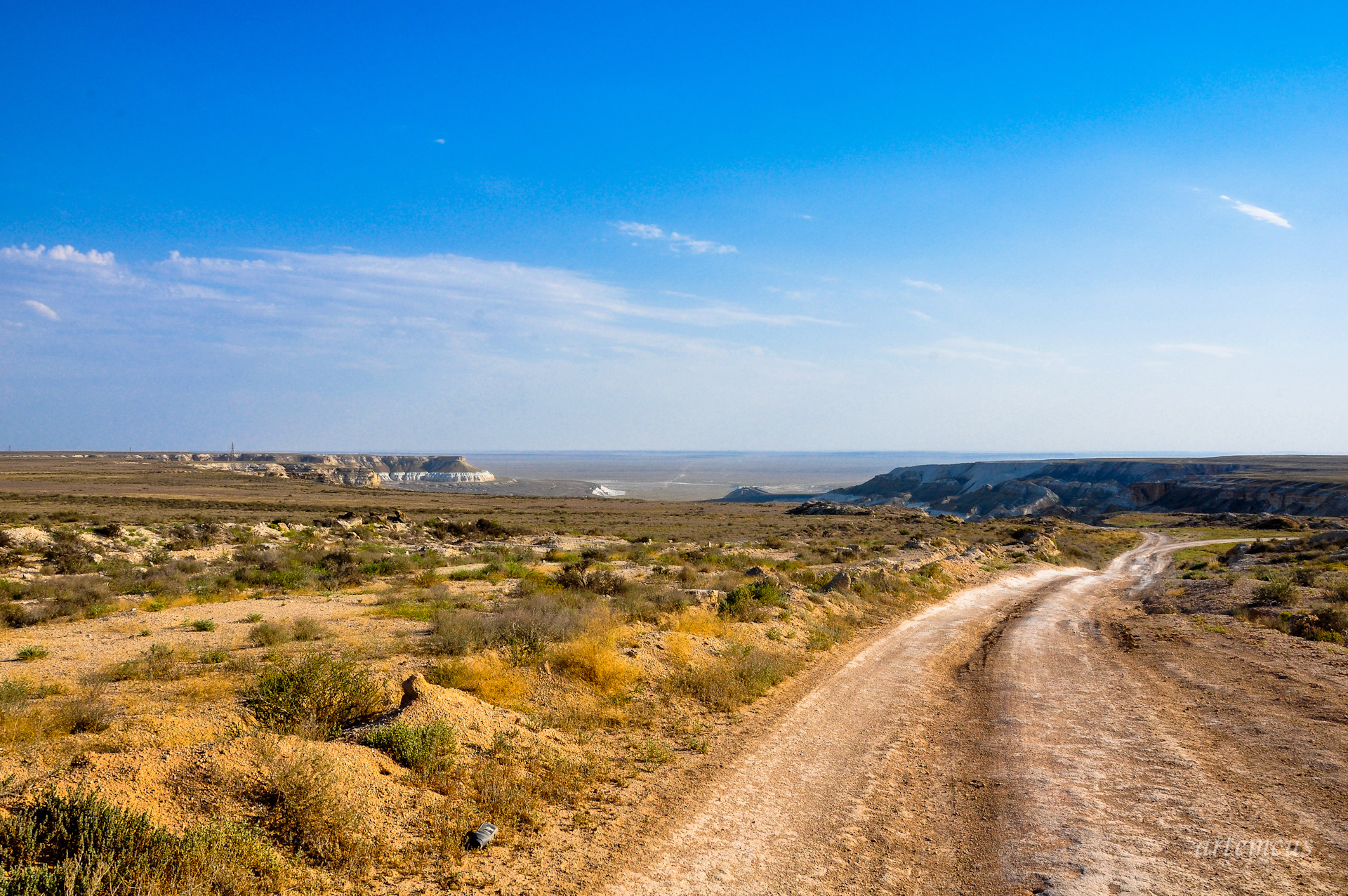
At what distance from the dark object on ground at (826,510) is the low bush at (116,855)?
246 feet

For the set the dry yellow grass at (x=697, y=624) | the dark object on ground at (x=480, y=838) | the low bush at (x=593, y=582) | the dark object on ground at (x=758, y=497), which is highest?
the dark object on ground at (x=480, y=838)

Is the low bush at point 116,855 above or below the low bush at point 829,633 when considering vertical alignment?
above

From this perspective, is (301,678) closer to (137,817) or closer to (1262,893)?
(137,817)

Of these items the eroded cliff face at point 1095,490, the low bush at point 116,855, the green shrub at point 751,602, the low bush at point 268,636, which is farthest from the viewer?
the eroded cliff face at point 1095,490

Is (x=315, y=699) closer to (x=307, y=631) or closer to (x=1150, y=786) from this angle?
(x=307, y=631)

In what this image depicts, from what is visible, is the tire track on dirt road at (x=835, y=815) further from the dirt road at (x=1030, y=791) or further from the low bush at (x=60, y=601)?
the low bush at (x=60, y=601)

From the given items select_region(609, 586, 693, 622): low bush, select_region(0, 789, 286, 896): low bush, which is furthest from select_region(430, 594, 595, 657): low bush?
select_region(0, 789, 286, 896): low bush

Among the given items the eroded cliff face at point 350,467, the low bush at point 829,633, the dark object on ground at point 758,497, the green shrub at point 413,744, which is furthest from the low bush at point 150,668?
the eroded cliff face at point 350,467

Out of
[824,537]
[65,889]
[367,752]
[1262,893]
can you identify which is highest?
[65,889]

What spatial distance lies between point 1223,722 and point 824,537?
3985cm

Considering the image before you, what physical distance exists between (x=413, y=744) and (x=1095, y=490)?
12020 centimetres

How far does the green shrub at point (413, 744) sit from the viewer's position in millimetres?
6730

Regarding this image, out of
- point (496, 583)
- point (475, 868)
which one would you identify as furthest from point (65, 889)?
point (496, 583)

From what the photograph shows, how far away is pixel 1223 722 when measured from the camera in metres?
9.58
